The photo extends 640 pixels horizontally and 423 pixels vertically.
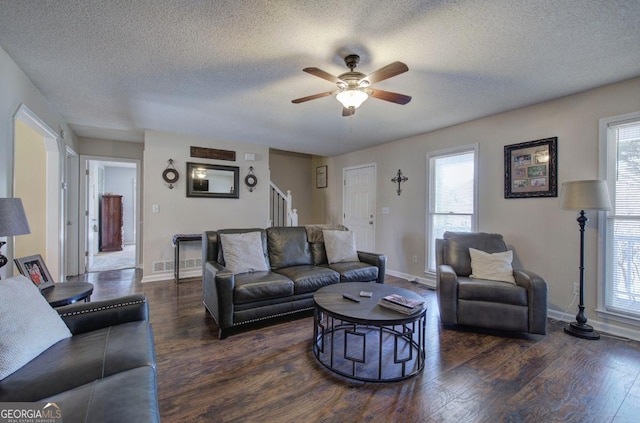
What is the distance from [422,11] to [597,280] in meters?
3.12

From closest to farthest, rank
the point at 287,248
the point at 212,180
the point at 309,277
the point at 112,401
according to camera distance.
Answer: the point at 112,401 < the point at 309,277 < the point at 287,248 < the point at 212,180

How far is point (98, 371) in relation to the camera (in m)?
1.23

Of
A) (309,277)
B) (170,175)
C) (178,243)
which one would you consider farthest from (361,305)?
(170,175)

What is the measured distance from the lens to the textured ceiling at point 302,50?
173cm

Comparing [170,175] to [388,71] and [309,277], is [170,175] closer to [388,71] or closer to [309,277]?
[309,277]

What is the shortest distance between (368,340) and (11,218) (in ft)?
9.11

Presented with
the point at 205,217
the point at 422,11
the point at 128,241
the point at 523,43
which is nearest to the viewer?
the point at 422,11

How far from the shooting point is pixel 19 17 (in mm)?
1812

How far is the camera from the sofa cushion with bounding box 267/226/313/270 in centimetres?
339

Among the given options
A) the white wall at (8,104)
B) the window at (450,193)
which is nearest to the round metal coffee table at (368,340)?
the window at (450,193)

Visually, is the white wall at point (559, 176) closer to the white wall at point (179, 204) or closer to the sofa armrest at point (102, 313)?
the white wall at point (179, 204)

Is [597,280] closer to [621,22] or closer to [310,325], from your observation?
[621,22]

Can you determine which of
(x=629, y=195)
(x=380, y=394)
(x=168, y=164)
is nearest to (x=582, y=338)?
(x=629, y=195)

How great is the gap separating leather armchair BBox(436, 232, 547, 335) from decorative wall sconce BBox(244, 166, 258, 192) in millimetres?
3682
